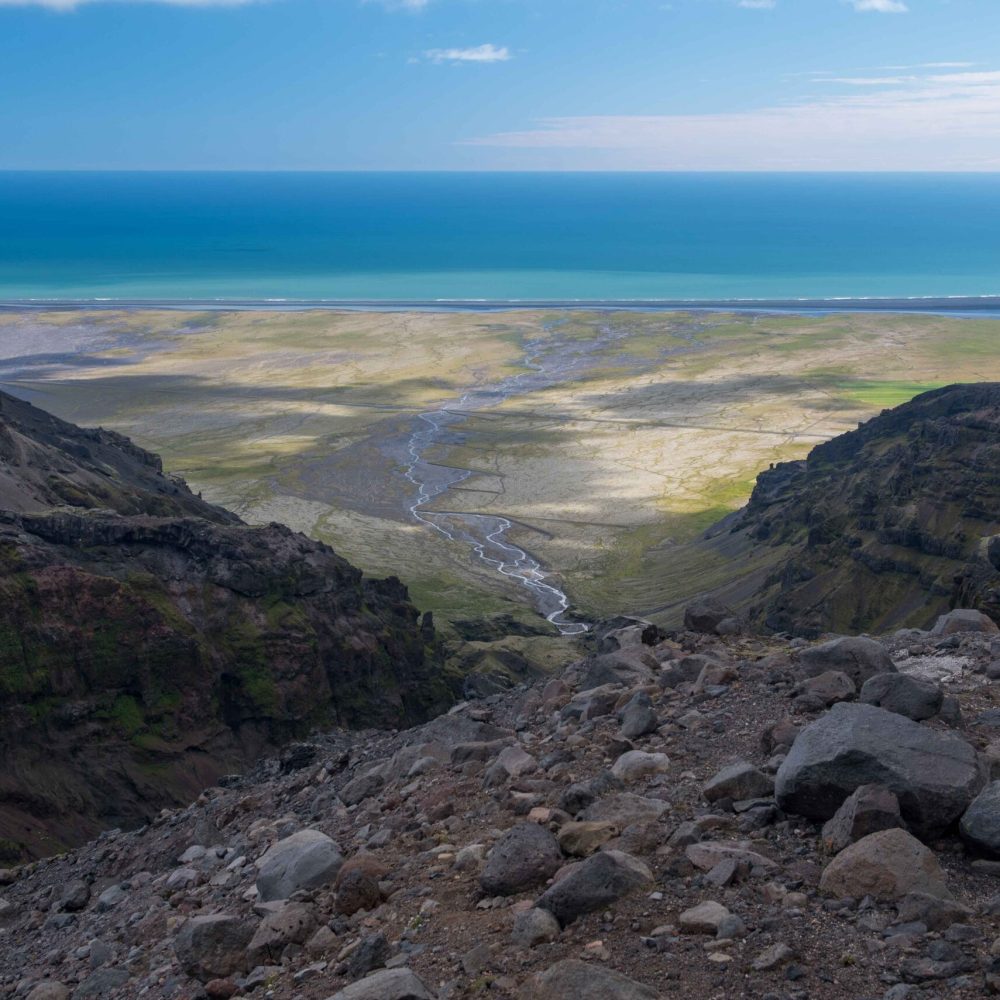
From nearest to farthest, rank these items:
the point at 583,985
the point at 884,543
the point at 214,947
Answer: the point at 583,985 < the point at 214,947 < the point at 884,543

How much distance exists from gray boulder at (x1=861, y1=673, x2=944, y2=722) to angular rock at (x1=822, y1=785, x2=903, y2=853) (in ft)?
8.37

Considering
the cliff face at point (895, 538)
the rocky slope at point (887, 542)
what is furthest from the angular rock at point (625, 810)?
the cliff face at point (895, 538)

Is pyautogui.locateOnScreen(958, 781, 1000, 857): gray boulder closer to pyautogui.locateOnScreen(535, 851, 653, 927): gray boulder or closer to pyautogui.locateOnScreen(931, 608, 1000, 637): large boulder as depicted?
pyautogui.locateOnScreen(535, 851, 653, 927): gray boulder

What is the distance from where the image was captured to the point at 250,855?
16234mm

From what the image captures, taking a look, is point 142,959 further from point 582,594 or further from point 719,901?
point 582,594

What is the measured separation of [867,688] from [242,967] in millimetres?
7359

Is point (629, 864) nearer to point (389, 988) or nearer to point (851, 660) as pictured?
point (389, 988)

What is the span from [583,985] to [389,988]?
64.5 inches

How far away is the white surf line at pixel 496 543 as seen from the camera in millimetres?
91238

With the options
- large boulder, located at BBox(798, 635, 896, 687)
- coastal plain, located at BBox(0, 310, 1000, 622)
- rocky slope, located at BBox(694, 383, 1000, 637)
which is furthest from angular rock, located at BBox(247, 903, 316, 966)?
coastal plain, located at BBox(0, 310, 1000, 622)

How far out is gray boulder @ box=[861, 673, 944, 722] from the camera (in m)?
13.6

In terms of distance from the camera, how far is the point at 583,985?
9156 millimetres

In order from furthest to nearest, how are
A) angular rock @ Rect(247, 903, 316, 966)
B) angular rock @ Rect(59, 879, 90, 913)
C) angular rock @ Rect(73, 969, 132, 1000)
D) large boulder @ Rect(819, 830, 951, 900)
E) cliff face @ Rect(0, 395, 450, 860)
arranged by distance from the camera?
cliff face @ Rect(0, 395, 450, 860)
angular rock @ Rect(59, 879, 90, 913)
angular rock @ Rect(73, 969, 132, 1000)
angular rock @ Rect(247, 903, 316, 966)
large boulder @ Rect(819, 830, 951, 900)

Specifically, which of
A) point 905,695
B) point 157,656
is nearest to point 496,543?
point 157,656
